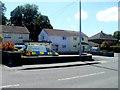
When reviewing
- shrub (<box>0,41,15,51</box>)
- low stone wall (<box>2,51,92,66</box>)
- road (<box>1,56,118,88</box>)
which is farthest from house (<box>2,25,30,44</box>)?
road (<box>1,56,118,88</box>)

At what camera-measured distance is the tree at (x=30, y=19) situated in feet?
189

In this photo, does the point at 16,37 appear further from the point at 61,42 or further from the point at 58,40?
the point at 61,42

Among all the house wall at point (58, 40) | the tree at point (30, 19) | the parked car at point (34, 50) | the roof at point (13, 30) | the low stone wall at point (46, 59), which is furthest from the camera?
the tree at point (30, 19)

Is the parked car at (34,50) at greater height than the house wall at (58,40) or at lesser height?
lesser

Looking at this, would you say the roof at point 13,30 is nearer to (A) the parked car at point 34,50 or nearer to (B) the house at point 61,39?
(B) the house at point 61,39

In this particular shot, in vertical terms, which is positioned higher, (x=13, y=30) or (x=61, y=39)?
(x=13, y=30)

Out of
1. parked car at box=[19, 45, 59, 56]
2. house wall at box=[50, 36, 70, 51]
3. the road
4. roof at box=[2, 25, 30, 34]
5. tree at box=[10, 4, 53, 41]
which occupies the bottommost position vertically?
the road

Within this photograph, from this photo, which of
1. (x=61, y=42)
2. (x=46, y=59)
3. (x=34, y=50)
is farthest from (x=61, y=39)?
(x=46, y=59)

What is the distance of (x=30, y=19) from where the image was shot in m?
64.0

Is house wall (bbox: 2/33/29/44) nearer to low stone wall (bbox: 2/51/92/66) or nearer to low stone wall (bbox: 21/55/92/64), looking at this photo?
low stone wall (bbox: 21/55/92/64)

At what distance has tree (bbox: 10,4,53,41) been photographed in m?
57.5

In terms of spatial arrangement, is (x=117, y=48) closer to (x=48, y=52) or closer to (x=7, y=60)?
(x=48, y=52)

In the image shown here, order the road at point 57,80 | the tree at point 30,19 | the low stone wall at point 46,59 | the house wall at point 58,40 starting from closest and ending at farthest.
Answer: the road at point 57,80
the low stone wall at point 46,59
the house wall at point 58,40
the tree at point 30,19

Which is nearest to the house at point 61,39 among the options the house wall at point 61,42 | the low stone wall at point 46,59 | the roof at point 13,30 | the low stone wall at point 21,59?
the house wall at point 61,42
